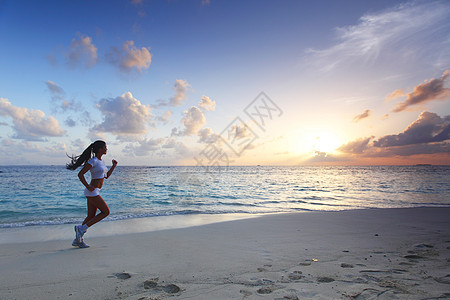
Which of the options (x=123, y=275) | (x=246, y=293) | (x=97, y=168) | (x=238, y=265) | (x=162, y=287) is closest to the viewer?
(x=246, y=293)

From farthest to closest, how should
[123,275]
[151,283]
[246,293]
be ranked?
[123,275]
[151,283]
[246,293]

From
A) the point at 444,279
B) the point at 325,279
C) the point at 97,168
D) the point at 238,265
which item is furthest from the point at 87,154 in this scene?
the point at 444,279

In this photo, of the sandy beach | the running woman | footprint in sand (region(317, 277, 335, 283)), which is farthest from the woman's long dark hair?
footprint in sand (region(317, 277, 335, 283))

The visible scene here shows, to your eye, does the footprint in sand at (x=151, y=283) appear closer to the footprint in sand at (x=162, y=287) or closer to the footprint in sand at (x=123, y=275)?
the footprint in sand at (x=162, y=287)

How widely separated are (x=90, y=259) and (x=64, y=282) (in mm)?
1026

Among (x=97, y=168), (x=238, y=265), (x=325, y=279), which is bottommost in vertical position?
(x=238, y=265)

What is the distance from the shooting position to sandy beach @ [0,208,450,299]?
3.04 meters

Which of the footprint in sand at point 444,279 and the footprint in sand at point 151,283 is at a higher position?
the footprint in sand at point 444,279

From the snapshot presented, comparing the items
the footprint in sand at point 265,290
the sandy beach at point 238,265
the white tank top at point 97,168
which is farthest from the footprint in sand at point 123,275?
the white tank top at point 97,168

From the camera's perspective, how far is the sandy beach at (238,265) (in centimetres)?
304

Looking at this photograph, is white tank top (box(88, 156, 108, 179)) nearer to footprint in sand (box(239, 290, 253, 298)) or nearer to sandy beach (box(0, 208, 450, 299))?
sandy beach (box(0, 208, 450, 299))

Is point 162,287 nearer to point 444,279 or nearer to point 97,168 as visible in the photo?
point 97,168

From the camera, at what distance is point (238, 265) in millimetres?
4062

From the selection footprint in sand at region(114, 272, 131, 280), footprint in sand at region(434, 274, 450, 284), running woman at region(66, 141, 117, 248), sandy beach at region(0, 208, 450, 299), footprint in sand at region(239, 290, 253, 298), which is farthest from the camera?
running woman at region(66, 141, 117, 248)
